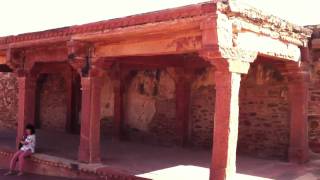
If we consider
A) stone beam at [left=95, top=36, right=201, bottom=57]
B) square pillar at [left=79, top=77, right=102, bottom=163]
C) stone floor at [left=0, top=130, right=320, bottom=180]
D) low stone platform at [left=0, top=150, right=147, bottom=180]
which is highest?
stone beam at [left=95, top=36, right=201, bottom=57]

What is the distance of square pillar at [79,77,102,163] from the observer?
8.55 meters

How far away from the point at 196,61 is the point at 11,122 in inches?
398

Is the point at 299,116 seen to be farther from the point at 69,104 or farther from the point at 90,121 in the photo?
the point at 69,104

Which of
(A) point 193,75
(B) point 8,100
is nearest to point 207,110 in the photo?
(A) point 193,75

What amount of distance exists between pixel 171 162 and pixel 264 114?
2.47 metres

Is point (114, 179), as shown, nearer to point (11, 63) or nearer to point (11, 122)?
point (11, 63)

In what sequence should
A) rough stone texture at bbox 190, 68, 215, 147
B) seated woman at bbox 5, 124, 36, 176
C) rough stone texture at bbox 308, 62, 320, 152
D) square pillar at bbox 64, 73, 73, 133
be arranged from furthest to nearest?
square pillar at bbox 64, 73, 73, 133 → rough stone texture at bbox 190, 68, 215, 147 → seated woman at bbox 5, 124, 36, 176 → rough stone texture at bbox 308, 62, 320, 152

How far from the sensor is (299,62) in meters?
8.29

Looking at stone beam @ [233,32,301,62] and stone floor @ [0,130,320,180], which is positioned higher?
stone beam @ [233,32,301,62]

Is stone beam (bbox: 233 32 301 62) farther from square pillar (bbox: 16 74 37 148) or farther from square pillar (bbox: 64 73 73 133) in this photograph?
square pillar (bbox: 64 73 73 133)

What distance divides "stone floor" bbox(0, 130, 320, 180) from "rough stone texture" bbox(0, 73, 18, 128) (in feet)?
18.2

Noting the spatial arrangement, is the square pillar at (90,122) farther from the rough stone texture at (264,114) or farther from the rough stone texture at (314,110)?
the rough stone texture at (314,110)

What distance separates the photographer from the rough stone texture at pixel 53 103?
49.6 feet

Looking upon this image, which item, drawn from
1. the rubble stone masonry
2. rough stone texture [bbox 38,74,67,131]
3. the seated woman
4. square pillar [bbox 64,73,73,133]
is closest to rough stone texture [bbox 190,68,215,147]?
the rubble stone masonry
